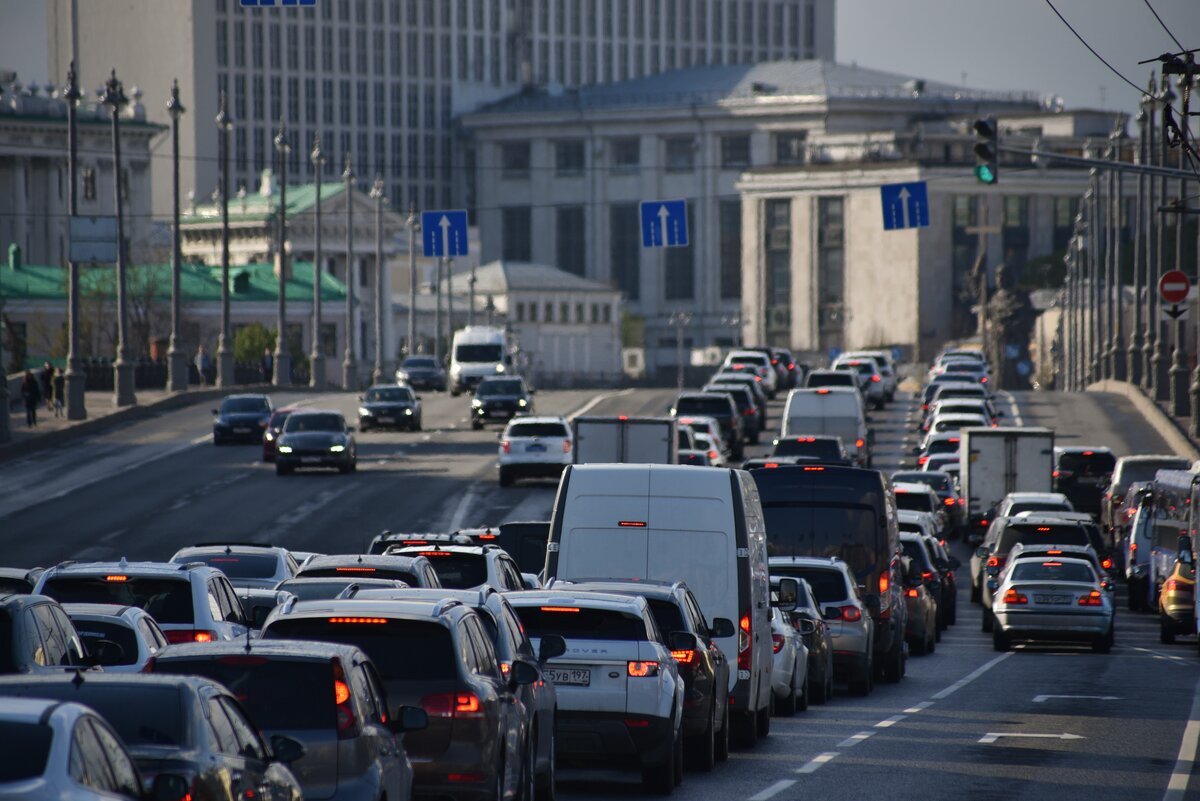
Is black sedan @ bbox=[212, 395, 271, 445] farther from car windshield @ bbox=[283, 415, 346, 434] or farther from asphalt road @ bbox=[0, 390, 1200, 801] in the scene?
car windshield @ bbox=[283, 415, 346, 434]

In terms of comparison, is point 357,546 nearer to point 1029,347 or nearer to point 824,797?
point 824,797

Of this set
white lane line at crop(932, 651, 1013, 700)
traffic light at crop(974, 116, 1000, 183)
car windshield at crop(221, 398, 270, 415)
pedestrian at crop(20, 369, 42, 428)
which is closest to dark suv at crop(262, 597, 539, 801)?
white lane line at crop(932, 651, 1013, 700)

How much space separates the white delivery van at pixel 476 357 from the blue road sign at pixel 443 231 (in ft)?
11.5

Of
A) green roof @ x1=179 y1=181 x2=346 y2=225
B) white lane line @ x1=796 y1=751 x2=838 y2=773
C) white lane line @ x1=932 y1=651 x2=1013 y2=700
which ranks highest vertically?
green roof @ x1=179 y1=181 x2=346 y2=225

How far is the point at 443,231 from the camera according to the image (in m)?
91.4

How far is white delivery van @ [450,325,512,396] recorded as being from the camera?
Answer: 3509 inches

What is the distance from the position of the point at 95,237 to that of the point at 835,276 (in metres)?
126

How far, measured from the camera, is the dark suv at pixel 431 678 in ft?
42.6

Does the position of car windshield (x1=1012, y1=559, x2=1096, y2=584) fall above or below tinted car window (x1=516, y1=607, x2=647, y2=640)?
below

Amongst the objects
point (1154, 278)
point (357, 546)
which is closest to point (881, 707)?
point (357, 546)

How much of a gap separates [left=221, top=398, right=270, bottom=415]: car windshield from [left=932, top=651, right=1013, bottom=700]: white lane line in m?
33.9

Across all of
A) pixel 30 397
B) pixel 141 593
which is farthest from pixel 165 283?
pixel 141 593

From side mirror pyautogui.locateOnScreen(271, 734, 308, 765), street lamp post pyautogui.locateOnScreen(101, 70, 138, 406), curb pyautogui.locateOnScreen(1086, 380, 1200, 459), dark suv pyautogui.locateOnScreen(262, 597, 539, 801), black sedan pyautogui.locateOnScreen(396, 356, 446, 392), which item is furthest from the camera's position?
black sedan pyautogui.locateOnScreen(396, 356, 446, 392)

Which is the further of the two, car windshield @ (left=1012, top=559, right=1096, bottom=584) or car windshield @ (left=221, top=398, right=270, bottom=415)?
car windshield @ (left=221, top=398, right=270, bottom=415)
